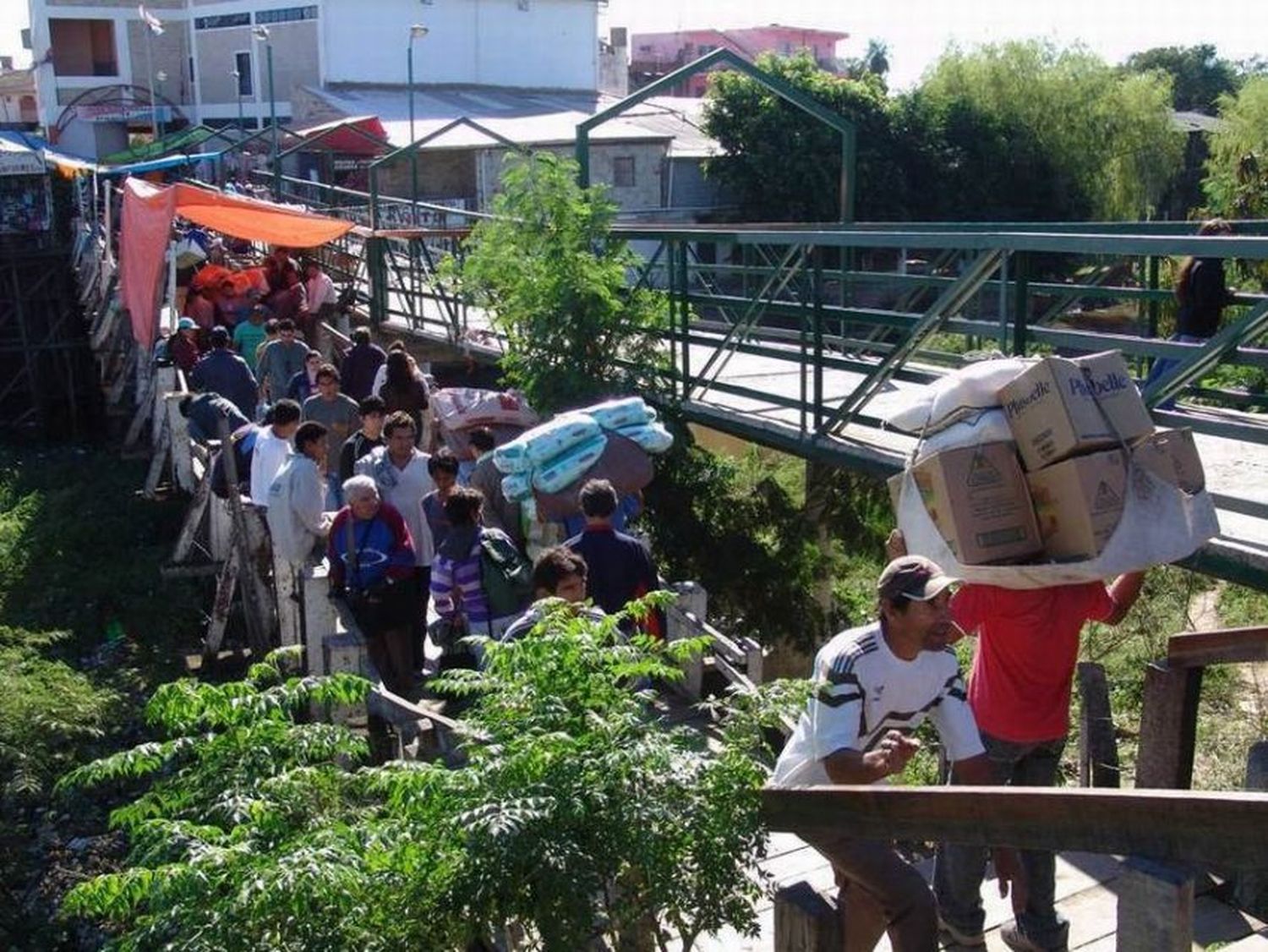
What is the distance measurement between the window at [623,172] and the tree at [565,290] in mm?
29372

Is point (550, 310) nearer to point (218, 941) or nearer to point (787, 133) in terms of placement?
point (218, 941)

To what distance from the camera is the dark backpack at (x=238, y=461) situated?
10.1 meters

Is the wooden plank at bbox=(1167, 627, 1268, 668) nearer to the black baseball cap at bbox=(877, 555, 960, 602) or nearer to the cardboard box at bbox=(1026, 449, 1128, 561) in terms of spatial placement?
the cardboard box at bbox=(1026, 449, 1128, 561)

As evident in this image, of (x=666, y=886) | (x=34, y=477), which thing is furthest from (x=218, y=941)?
(x=34, y=477)

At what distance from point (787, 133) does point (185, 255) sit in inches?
844

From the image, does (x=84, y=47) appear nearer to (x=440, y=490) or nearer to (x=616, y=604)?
(x=440, y=490)

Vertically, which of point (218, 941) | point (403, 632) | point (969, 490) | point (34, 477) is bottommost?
point (34, 477)

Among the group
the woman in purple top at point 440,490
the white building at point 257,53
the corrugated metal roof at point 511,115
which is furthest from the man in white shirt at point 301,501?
the white building at point 257,53

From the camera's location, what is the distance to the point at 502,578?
623cm

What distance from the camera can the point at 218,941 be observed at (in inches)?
119

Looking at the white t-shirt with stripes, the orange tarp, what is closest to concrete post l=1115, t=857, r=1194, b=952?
the white t-shirt with stripes

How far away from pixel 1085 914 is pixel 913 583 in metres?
1.44

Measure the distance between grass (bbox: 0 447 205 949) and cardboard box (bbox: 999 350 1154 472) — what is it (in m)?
6.54

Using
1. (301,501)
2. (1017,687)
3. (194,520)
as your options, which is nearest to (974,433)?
(1017,687)
